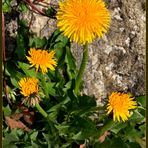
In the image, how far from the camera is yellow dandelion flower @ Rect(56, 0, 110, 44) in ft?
6.90

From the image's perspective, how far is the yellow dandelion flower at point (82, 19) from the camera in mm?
2102

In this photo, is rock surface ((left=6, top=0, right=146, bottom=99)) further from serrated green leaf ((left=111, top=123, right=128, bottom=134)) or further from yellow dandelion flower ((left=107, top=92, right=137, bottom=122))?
yellow dandelion flower ((left=107, top=92, right=137, bottom=122))

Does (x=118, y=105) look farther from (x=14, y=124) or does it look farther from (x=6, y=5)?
(x=6, y=5)

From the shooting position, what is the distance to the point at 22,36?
2.67m

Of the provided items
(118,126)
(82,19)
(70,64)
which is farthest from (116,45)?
(82,19)

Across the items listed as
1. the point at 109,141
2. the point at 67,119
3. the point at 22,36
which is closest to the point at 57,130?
the point at 67,119

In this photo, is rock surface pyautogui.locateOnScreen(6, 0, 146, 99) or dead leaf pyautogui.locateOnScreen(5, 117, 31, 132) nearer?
dead leaf pyautogui.locateOnScreen(5, 117, 31, 132)

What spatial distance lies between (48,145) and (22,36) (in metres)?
0.69

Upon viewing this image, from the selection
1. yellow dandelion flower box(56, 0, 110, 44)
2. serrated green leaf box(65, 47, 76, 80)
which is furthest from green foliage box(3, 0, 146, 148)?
yellow dandelion flower box(56, 0, 110, 44)

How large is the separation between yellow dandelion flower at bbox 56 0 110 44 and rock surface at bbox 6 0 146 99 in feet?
1.89

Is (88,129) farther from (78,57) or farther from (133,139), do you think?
(78,57)

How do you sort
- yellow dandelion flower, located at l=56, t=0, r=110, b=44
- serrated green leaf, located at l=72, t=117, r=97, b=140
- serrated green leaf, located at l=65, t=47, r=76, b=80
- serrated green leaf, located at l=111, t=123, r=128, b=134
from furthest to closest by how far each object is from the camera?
serrated green leaf, located at l=65, t=47, r=76, b=80
serrated green leaf, located at l=111, t=123, r=128, b=134
serrated green leaf, located at l=72, t=117, r=97, b=140
yellow dandelion flower, located at l=56, t=0, r=110, b=44

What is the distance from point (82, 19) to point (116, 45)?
68 centimetres

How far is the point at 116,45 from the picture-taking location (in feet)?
9.05
